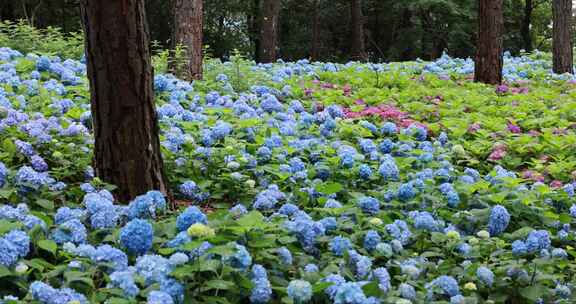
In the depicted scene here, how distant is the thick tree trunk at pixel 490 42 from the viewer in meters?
9.09

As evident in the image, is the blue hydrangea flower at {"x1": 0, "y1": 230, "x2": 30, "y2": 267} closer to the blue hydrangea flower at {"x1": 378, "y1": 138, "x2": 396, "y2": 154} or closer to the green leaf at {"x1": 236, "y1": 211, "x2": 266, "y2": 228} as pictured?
the green leaf at {"x1": 236, "y1": 211, "x2": 266, "y2": 228}

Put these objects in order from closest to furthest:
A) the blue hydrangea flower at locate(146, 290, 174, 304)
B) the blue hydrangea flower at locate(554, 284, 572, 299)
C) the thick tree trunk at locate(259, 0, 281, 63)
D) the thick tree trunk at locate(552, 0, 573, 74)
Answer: the blue hydrangea flower at locate(146, 290, 174, 304) → the blue hydrangea flower at locate(554, 284, 572, 299) → the thick tree trunk at locate(552, 0, 573, 74) → the thick tree trunk at locate(259, 0, 281, 63)

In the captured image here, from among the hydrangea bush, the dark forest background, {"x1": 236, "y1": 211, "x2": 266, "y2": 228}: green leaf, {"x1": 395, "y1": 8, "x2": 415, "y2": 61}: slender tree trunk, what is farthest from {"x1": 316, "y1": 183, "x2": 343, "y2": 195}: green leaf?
{"x1": 395, "y1": 8, "x2": 415, "y2": 61}: slender tree trunk

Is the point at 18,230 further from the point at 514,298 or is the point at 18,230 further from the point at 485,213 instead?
the point at 485,213

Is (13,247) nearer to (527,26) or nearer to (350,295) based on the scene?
(350,295)

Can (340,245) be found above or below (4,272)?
below

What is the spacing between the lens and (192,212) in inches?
106

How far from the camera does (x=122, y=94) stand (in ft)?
11.7

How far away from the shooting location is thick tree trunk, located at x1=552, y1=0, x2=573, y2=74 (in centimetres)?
1069

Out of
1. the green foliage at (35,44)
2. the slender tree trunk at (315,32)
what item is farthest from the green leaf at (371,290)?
the slender tree trunk at (315,32)

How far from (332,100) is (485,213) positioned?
4032mm

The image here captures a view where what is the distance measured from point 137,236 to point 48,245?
0.34m

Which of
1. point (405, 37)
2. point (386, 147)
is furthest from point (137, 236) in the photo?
point (405, 37)

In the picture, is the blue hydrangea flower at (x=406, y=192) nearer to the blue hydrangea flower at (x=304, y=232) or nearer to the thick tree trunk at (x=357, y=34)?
the blue hydrangea flower at (x=304, y=232)
